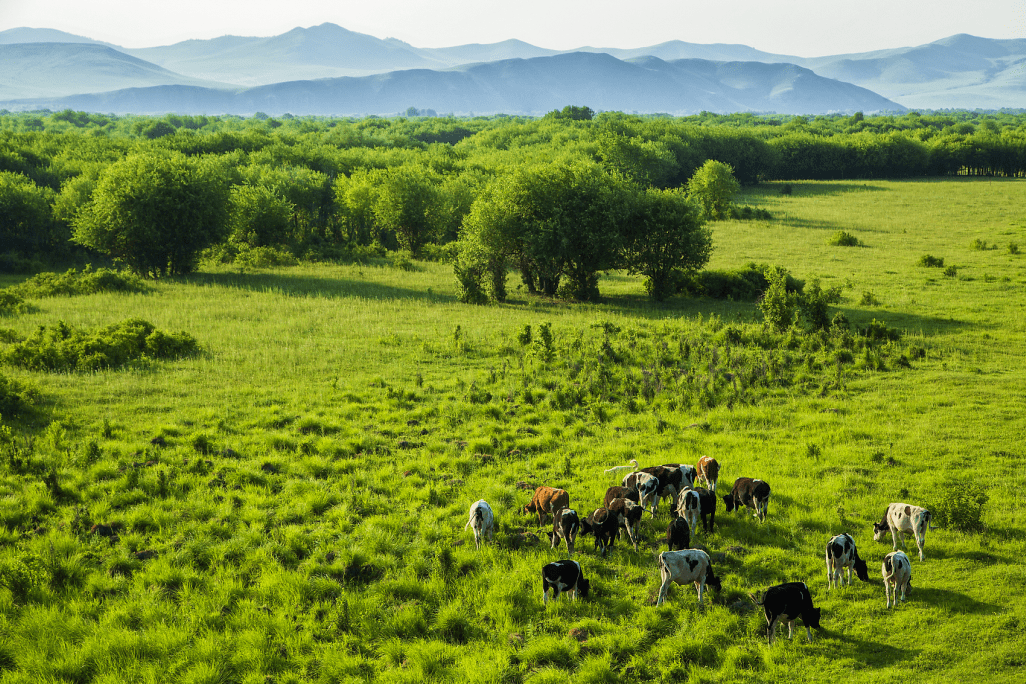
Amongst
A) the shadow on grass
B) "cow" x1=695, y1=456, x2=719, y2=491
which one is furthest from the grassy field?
the shadow on grass

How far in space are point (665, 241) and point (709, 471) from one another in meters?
26.8

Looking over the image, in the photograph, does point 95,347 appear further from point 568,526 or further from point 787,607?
point 787,607

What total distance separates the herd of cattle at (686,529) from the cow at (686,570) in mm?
16

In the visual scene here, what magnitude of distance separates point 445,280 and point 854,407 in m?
33.0

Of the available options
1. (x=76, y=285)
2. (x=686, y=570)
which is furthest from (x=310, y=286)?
(x=686, y=570)

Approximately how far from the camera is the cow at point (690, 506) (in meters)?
11.9

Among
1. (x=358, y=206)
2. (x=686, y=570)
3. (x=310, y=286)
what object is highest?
(x=358, y=206)

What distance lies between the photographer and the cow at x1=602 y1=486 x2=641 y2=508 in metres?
12.4

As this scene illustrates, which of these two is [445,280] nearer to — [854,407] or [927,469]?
[854,407]

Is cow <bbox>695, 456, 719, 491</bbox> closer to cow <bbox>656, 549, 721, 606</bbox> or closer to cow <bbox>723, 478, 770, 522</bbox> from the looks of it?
cow <bbox>723, 478, 770, 522</bbox>

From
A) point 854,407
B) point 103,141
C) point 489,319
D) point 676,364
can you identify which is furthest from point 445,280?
point 103,141

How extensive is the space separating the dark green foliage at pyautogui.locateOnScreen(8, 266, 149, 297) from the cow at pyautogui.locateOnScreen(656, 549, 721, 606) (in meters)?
39.3

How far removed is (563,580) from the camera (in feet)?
32.6

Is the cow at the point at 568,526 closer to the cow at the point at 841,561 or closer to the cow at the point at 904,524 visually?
the cow at the point at 841,561
